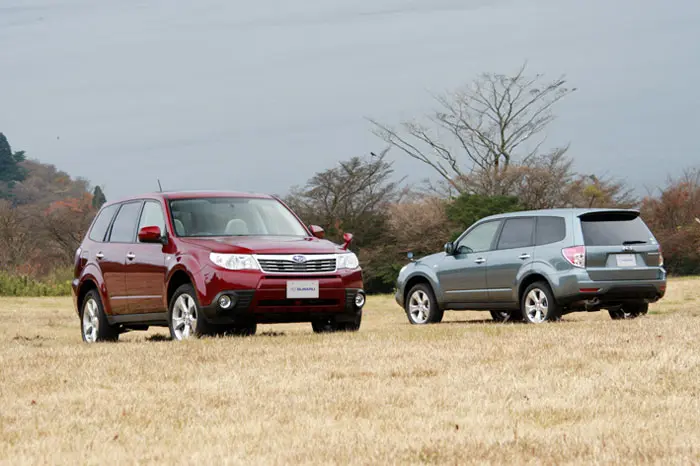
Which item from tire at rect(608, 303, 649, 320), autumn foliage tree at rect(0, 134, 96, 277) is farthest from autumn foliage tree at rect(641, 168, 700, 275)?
tire at rect(608, 303, 649, 320)

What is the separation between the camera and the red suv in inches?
496

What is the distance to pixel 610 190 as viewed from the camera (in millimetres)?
72250

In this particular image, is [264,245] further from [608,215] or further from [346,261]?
[608,215]

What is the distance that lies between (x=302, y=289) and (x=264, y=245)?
67 centimetres

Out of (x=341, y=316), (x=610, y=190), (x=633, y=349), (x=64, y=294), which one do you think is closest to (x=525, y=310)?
(x=341, y=316)

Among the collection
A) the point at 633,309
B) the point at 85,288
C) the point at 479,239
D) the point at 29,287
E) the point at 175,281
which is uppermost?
the point at 479,239

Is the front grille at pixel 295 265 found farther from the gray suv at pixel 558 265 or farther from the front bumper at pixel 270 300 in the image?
the gray suv at pixel 558 265

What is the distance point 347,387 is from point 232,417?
54.1 inches

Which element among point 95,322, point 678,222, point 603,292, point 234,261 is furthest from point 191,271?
point 678,222

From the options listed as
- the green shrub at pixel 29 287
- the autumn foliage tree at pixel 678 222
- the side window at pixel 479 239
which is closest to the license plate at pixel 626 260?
the side window at pixel 479 239

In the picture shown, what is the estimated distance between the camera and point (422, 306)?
1844 centimetres

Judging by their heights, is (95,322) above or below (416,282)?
below

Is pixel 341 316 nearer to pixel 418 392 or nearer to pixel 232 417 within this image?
pixel 418 392

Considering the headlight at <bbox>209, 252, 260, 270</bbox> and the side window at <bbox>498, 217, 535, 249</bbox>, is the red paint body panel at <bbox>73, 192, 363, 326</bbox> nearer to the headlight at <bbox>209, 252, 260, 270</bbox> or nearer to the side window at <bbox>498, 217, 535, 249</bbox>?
the headlight at <bbox>209, 252, 260, 270</bbox>
